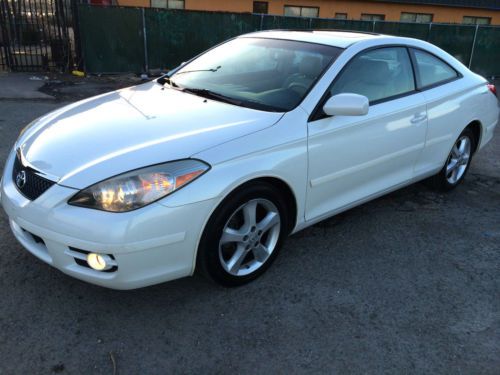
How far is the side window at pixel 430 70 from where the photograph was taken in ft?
13.6

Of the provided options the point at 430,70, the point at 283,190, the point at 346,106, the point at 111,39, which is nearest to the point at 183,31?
the point at 111,39

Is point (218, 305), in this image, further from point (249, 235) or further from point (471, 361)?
point (471, 361)

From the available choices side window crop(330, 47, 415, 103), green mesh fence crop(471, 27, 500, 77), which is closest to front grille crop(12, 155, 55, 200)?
side window crop(330, 47, 415, 103)

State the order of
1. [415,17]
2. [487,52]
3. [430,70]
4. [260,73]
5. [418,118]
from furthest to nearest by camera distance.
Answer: [415,17] < [487,52] < [430,70] < [418,118] < [260,73]

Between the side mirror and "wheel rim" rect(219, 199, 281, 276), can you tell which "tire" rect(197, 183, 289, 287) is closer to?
"wheel rim" rect(219, 199, 281, 276)

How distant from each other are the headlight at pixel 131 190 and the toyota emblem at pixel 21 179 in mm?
483

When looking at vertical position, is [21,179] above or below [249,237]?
above

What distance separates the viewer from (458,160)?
188 inches

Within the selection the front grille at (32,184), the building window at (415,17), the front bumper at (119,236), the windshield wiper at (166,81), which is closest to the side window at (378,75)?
the windshield wiper at (166,81)

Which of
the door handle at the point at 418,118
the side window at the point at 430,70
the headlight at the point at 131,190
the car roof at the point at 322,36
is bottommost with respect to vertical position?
the headlight at the point at 131,190

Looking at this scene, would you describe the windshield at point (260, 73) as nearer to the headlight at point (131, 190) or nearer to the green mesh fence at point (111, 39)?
the headlight at point (131, 190)

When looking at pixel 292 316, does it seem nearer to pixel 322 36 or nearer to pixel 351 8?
pixel 322 36

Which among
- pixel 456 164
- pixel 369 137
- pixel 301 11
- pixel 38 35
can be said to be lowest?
pixel 456 164

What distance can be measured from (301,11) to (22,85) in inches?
489
